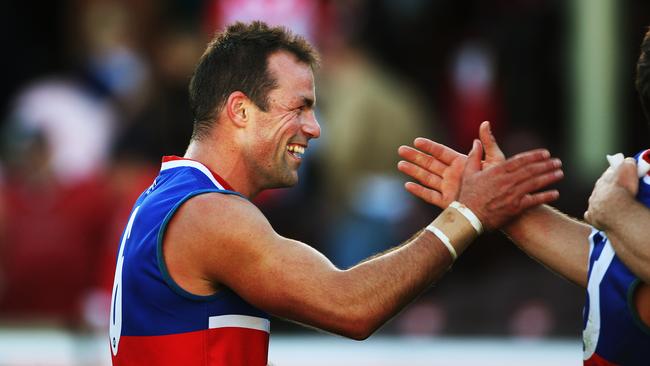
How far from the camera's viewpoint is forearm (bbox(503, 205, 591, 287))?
5.43m

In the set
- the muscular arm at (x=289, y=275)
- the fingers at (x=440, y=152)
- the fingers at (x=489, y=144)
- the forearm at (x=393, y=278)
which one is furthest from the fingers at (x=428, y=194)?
the muscular arm at (x=289, y=275)

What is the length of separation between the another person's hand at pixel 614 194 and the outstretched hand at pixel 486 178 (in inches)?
15.5

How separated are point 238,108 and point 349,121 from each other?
5.54 metres

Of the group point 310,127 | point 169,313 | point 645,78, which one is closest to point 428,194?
point 310,127

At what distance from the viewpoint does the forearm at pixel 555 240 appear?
5426 millimetres

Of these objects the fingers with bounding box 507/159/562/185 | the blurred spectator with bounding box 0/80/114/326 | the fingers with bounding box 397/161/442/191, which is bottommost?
the blurred spectator with bounding box 0/80/114/326

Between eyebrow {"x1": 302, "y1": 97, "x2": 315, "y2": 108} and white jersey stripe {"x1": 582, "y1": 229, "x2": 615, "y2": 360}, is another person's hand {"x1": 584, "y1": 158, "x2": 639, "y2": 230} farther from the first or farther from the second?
eyebrow {"x1": 302, "y1": 97, "x2": 315, "y2": 108}

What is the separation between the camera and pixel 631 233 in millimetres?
4691

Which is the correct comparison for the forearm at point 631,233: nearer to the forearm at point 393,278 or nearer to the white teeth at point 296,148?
the forearm at point 393,278

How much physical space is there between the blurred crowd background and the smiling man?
14.8ft

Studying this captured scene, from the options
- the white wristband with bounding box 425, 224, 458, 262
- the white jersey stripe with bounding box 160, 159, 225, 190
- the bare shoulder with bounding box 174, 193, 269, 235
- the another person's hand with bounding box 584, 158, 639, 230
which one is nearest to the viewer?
the another person's hand with bounding box 584, 158, 639, 230

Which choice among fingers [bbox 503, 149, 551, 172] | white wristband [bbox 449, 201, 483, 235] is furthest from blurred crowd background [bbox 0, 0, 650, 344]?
white wristband [bbox 449, 201, 483, 235]

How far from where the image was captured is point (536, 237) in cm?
556

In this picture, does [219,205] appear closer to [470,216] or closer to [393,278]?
[393,278]
